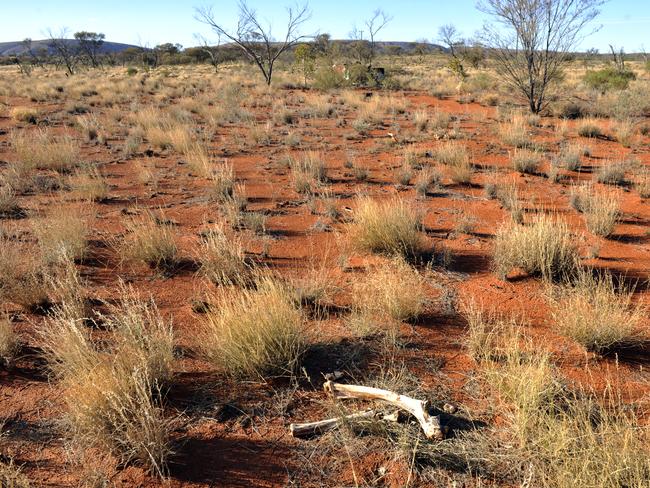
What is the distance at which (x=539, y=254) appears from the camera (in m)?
4.75

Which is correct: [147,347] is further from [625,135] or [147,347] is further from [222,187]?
[625,135]

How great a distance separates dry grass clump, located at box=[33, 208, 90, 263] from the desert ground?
0.11 ft

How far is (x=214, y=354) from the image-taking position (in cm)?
354

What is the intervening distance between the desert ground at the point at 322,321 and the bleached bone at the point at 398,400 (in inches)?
2.6

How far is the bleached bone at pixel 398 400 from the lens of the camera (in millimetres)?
2745

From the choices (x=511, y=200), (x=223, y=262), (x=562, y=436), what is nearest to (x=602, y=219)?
(x=511, y=200)

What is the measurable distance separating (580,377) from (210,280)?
3.47 meters

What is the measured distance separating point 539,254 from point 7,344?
479cm

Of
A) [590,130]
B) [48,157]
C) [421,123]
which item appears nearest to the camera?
[48,157]

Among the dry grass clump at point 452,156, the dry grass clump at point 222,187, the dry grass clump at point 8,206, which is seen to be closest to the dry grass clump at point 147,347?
the dry grass clump at point 222,187

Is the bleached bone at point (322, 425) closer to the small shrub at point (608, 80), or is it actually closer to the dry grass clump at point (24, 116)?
the dry grass clump at point (24, 116)

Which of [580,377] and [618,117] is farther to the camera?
[618,117]

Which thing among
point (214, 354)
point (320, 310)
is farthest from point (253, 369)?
point (320, 310)

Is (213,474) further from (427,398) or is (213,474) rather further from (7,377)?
(7,377)
